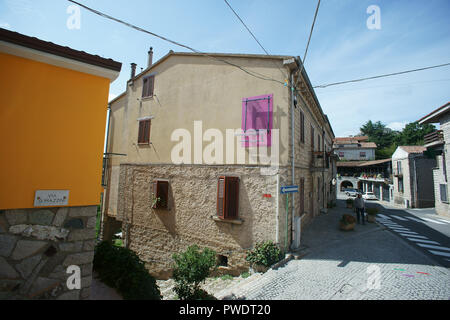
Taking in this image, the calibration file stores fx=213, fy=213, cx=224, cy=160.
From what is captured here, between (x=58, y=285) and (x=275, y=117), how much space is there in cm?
737

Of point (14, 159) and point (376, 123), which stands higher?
point (376, 123)

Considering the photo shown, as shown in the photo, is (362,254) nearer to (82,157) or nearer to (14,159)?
(82,157)

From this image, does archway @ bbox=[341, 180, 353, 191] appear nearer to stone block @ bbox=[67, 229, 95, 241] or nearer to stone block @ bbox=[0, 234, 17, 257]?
stone block @ bbox=[67, 229, 95, 241]

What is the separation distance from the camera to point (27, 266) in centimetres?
325

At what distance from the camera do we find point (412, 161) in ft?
74.3

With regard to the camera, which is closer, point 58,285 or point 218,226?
point 58,285

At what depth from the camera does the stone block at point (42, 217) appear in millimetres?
3321

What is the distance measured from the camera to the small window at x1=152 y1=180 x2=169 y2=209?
9.85m

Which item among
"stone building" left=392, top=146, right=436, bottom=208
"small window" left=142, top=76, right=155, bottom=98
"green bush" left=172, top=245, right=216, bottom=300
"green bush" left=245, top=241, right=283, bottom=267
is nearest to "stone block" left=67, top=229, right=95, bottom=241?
"green bush" left=172, top=245, right=216, bottom=300

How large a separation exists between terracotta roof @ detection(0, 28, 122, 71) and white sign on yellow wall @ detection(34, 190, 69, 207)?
223cm

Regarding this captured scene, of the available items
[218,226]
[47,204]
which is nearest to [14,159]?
[47,204]

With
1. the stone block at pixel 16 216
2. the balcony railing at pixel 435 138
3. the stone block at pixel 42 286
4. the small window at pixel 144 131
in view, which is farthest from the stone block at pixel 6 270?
the balcony railing at pixel 435 138

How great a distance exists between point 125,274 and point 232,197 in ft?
14.4

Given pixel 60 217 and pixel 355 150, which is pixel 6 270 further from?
pixel 355 150
